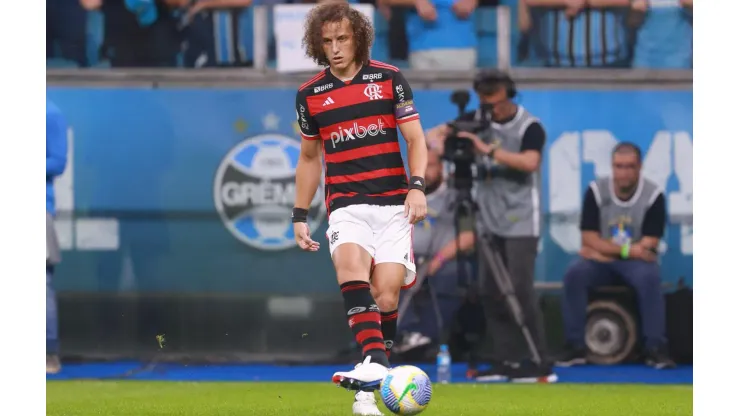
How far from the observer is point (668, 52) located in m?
10.4

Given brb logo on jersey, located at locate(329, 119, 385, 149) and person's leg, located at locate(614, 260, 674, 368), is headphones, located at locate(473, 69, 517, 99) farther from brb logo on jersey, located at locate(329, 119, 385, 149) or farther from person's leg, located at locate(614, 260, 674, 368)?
brb logo on jersey, located at locate(329, 119, 385, 149)

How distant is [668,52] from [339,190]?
463 centimetres

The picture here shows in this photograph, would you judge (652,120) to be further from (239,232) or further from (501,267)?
(239,232)

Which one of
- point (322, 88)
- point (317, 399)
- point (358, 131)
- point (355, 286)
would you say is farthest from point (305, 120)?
point (317, 399)

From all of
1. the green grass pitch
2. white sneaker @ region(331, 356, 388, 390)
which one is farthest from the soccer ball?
the green grass pitch

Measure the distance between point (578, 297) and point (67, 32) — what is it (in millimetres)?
4582

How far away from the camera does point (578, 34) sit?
10383 mm

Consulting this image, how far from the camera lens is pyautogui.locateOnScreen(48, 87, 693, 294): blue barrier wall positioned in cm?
1046

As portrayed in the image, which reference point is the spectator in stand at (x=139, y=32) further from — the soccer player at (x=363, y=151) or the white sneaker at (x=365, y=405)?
the white sneaker at (x=365, y=405)

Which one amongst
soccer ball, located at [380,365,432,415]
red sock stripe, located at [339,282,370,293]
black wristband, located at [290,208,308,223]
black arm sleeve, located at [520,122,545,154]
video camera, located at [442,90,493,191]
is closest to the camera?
soccer ball, located at [380,365,432,415]

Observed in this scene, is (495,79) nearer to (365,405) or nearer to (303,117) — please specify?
(303,117)

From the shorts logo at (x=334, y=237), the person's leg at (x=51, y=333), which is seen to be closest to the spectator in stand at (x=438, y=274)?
the person's leg at (x=51, y=333)

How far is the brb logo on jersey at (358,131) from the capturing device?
21.6ft

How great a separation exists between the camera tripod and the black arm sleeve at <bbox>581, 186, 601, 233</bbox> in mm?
766
